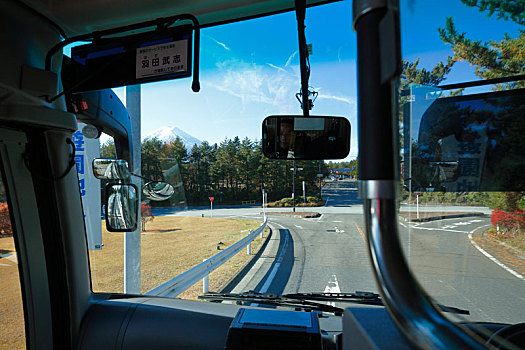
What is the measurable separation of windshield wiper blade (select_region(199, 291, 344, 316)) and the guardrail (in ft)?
1.22

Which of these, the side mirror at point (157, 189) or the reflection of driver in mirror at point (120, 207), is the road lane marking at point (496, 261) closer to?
the side mirror at point (157, 189)

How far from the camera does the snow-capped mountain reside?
8.40ft

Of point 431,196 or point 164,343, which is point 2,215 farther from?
point 431,196

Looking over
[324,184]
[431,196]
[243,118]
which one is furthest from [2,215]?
[431,196]

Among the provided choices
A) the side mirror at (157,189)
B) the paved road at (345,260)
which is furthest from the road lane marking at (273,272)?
the side mirror at (157,189)

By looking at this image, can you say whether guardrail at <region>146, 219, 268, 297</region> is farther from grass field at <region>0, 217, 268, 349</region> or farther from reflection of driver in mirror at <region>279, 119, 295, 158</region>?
reflection of driver in mirror at <region>279, 119, 295, 158</region>

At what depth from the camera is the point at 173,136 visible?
2688 mm

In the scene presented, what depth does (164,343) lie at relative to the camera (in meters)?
1.93

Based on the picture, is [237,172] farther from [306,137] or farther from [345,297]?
[345,297]

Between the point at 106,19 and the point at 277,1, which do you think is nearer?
the point at 277,1

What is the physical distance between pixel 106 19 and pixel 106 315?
6.67 ft

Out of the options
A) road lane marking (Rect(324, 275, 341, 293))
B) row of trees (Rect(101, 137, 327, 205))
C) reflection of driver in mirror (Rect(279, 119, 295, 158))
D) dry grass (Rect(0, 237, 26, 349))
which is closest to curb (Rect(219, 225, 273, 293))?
row of trees (Rect(101, 137, 327, 205))

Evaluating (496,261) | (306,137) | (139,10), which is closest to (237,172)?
(306,137)

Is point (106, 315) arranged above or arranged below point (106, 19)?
below
